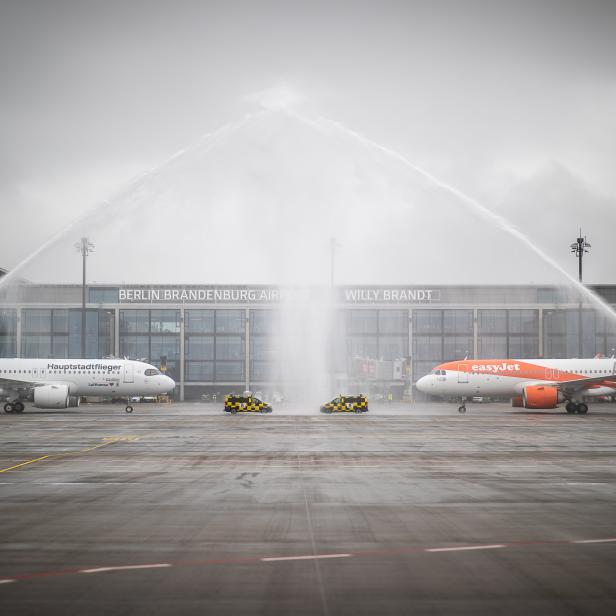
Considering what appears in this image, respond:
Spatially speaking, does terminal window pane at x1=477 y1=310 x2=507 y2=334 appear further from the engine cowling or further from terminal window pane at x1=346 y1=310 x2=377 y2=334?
the engine cowling

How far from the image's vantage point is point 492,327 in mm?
97750

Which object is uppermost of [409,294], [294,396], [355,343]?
[409,294]

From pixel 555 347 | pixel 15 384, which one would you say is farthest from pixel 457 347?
pixel 15 384

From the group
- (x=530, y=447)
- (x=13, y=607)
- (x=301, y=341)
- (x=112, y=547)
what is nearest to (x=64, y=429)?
(x=530, y=447)

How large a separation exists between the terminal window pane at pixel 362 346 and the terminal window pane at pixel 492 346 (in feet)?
49.1

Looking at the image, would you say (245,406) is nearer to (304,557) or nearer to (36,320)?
(304,557)

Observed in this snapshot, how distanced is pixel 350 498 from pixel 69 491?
7.99 m

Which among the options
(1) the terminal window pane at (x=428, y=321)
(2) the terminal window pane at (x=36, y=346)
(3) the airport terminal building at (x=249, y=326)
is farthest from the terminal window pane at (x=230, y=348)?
(1) the terminal window pane at (x=428, y=321)

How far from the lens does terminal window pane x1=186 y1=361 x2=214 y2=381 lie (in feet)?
325

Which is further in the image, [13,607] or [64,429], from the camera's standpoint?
[64,429]

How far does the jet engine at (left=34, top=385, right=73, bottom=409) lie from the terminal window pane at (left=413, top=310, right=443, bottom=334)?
5382cm

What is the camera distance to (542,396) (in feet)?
189

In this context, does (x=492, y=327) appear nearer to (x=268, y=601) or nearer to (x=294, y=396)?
(x=294, y=396)

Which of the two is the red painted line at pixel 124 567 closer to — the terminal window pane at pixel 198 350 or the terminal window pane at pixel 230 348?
the terminal window pane at pixel 230 348
